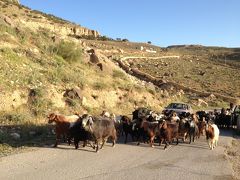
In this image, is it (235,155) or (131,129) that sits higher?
(131,129)

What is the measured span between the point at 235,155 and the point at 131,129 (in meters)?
4.37

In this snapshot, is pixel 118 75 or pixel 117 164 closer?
pixel 117 164

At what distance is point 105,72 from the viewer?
37.6 metres

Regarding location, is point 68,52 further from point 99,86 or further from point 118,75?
point 99,86

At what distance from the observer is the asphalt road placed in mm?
12211

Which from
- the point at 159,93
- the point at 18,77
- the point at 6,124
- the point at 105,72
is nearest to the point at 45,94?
the point at 18,77

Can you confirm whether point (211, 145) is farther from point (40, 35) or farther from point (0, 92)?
point (40, 35)

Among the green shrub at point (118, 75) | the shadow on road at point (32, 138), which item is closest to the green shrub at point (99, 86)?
the green shrub at point (118, 75)

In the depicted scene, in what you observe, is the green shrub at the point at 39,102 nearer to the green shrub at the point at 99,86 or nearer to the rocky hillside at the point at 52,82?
the rocky hillside at the point at 52,82

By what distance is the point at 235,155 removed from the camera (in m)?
17.2

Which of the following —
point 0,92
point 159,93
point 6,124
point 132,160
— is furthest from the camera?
point 159,93

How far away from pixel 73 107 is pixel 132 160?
1121cm

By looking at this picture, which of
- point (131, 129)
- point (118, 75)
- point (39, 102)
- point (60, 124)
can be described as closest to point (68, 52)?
point (118, 75)

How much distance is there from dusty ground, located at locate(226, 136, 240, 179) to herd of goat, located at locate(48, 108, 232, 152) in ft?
2.70
